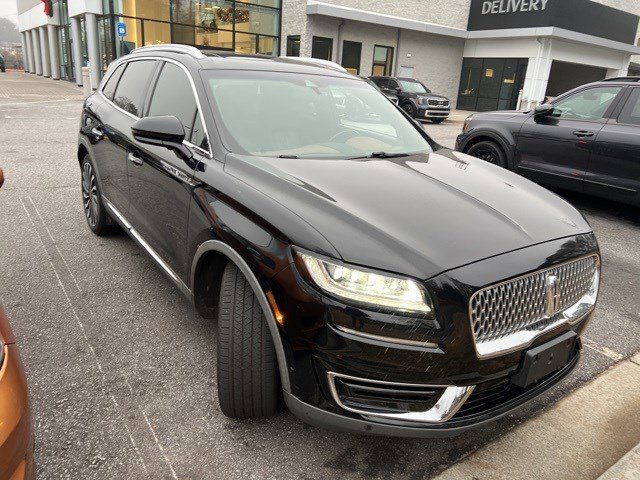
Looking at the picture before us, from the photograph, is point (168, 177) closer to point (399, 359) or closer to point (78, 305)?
point (78, 305)

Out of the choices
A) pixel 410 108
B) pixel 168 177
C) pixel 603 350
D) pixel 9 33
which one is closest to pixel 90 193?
pixel 168 177

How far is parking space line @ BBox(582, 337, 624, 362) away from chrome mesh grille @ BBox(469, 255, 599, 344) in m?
1.28

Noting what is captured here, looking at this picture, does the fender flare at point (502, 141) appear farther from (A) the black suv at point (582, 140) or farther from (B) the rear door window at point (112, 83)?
(B) the rear door window at point (112, 83)

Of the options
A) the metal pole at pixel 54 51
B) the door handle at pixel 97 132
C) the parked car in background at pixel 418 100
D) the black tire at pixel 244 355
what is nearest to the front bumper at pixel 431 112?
the parked car in background at pixel 418 100

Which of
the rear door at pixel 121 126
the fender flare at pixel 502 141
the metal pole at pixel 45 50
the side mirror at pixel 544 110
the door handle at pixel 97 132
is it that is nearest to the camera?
the rear door at pixel 121 126

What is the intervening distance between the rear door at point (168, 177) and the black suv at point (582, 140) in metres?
4.94

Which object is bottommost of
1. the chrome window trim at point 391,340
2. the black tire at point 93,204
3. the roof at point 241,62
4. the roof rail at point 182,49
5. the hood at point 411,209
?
the black tire at point 93,204

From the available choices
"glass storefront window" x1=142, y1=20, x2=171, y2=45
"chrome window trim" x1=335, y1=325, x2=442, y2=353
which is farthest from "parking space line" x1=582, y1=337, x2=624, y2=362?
"glass storefront window" x1=142, y1=20, x2=171, y2=45

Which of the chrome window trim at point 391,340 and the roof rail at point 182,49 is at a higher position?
the roof rail at point 182,49

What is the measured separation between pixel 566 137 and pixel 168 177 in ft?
17.5

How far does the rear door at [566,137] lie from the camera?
20.3 ft

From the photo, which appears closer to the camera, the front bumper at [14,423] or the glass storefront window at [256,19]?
the front bumper at [14,423]

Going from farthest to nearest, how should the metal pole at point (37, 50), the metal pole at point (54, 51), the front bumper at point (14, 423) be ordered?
the metal pole at point (37, 50) < the metal pole at point (54, 51) < the front bumper at point (14, 423)

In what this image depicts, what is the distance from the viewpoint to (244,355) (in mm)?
2158
